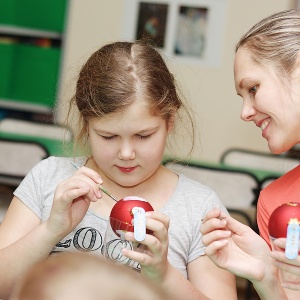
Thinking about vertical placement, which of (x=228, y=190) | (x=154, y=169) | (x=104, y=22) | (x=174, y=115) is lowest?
(x=228, y=190)

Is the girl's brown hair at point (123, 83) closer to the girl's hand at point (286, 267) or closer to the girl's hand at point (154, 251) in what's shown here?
the girl's hand at point (154, 251)

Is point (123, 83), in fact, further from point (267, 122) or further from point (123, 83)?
point (267, 122)

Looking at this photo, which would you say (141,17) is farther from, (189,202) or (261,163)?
(189,202)

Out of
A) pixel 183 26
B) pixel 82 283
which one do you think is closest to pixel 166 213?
pixel 82 283

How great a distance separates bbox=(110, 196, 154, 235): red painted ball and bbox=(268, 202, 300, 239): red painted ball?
0.32 m

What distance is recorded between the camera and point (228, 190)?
3.84m

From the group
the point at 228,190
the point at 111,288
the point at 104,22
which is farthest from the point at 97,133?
the point at 104,22

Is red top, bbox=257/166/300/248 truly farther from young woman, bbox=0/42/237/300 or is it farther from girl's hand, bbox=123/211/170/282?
girl's hand, bbox=123/211/170/282

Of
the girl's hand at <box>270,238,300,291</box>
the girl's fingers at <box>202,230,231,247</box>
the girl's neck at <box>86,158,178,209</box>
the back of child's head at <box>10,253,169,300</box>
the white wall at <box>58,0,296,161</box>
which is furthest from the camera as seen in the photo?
the white wall at <box>58,0,296,161</box>

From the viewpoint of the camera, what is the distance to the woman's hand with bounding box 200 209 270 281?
158 cm

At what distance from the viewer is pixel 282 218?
5.15 feet

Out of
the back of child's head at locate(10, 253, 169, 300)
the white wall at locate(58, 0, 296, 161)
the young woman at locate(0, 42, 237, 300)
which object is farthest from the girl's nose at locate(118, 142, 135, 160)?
the white wall at locate(58, 0, 296, 161)

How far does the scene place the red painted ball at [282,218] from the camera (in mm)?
1556

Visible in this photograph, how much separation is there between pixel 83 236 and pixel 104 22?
4834mm
